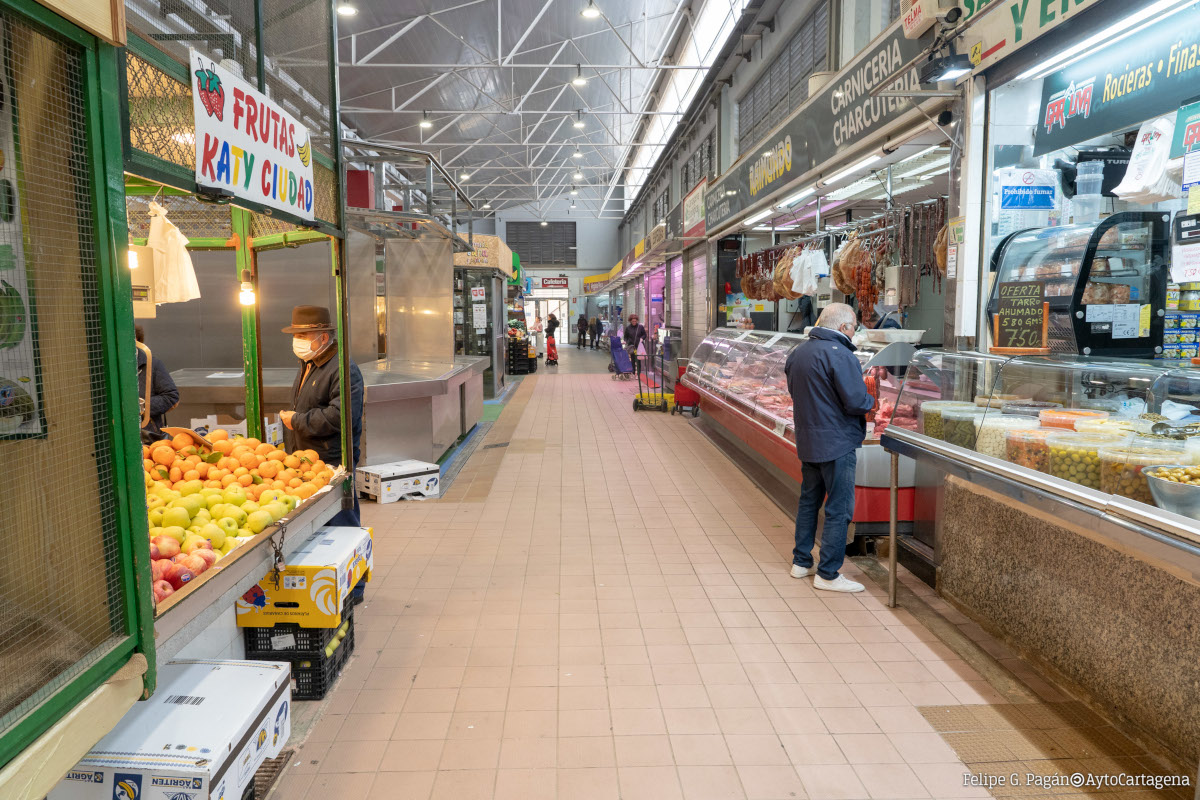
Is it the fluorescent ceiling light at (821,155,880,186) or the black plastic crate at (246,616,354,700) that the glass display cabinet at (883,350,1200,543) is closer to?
the fluorescent ceiling light at (821,155,880,186)

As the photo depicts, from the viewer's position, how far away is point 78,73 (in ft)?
5.49

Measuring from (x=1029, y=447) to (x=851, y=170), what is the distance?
357cm

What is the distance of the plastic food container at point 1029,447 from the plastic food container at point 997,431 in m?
0.03

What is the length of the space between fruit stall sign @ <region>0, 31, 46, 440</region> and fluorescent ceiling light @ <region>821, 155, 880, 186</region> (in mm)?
5281

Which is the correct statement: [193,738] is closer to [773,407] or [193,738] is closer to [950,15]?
[950,15]

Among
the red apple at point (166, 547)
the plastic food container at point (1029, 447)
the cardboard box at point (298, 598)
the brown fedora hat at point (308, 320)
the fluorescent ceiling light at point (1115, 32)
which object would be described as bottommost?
the cardboard box at point (298, 598)

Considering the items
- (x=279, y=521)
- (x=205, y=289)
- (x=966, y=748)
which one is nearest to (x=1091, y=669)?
(x=966, y=748)

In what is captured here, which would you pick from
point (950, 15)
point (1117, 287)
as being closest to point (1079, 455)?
point (1117, 287)

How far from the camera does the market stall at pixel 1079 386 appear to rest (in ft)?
8.68

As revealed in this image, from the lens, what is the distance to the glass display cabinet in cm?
244

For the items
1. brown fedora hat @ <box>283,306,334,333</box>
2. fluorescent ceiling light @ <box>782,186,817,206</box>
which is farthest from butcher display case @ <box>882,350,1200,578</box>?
brown fedora hat @ <box>283,306,334,333</box>

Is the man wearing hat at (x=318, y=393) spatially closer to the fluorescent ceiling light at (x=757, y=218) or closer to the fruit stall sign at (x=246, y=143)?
the fruit stall sign at (x=246, y=143)

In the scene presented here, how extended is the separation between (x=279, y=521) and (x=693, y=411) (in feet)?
31.2

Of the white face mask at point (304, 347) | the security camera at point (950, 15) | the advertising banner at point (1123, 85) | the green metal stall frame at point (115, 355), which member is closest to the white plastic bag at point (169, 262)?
the white face mask at point (304, 347)
